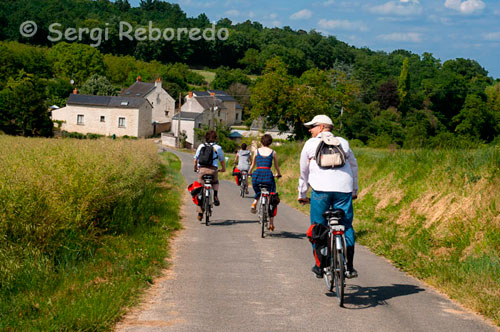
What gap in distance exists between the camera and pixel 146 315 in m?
5.63

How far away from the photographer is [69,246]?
25.8 ft

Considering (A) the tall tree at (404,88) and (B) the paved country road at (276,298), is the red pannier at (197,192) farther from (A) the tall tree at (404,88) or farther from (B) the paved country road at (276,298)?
(A) the tall tree at (404,88)

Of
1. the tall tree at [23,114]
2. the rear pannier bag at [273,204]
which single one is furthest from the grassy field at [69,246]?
the tall tree at [23,114]

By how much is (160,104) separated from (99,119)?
19.7 metres

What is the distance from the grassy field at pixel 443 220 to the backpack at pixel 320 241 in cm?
170

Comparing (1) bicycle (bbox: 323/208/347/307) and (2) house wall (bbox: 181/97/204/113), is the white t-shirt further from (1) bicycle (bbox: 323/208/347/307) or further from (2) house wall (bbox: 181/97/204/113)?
(2) house wall (bbox: 181/97/204/113)

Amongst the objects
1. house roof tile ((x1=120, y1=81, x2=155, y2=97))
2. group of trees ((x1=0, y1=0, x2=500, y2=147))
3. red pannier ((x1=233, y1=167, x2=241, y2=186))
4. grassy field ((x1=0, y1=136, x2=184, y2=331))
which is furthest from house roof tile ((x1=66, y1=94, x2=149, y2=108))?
grassy field ((x1=0, y1=136, x2=184, y2=331))

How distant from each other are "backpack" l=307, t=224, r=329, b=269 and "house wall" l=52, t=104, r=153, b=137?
3219 inches

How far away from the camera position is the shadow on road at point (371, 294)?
639 centimetres

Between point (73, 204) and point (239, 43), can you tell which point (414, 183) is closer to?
point (73, 204)

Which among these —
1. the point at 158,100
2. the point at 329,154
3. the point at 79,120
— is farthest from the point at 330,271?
the point at 158,100

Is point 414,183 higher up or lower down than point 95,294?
higher up

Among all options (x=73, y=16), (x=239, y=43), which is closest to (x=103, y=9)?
(x=73, y=16)

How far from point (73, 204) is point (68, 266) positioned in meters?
1.50
